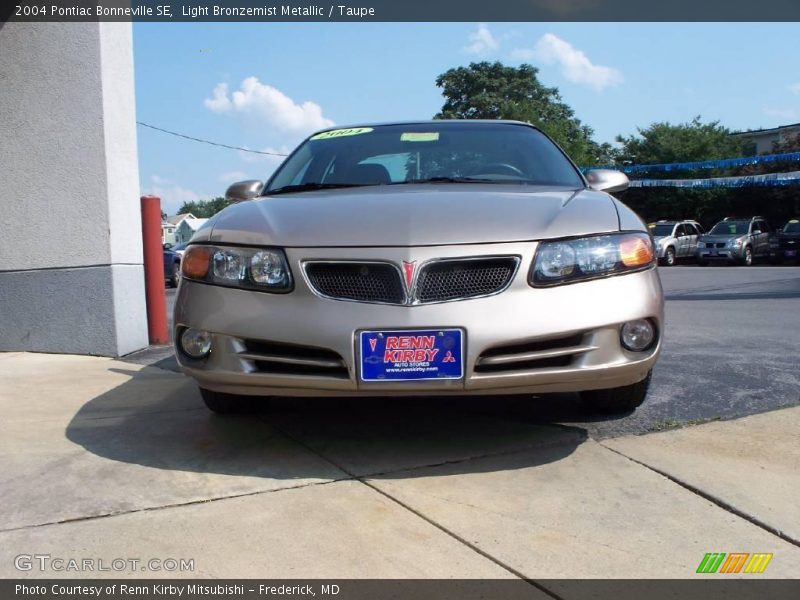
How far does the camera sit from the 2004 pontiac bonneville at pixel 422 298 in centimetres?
265

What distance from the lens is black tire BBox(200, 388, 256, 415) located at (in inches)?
138

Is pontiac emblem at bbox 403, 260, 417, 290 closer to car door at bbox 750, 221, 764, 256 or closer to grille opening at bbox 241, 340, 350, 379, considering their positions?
grille opening at bbox 241, 340, 350, 379

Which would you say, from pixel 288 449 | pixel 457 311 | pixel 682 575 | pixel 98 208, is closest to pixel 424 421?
pixel 288 449

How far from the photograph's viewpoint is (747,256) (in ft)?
79.2

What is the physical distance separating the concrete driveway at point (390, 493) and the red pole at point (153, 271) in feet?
7.72

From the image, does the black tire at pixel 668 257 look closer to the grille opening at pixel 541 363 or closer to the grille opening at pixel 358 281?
the grille opening at pixel 541 363

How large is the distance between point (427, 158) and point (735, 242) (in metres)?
22.5

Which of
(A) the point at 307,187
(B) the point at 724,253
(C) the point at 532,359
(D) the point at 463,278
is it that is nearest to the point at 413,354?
(D) the point at 463,278

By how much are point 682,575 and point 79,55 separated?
5.33 metres

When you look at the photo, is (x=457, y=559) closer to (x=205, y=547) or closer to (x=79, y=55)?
(x=205, y=547)

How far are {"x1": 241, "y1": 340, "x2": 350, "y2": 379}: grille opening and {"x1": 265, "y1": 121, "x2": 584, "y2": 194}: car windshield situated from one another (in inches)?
43.6

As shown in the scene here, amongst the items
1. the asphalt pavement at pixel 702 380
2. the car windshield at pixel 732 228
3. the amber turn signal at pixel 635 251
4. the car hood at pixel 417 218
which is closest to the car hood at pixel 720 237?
the car windshield at pixel 732 228

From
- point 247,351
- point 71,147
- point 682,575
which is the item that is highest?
point 71,147
